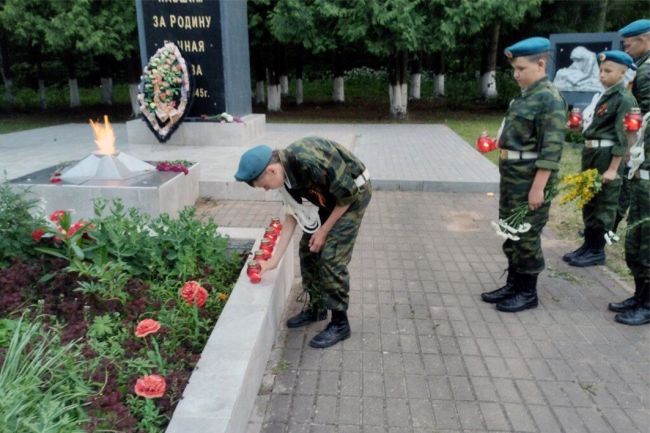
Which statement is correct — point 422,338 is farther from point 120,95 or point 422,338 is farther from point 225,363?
point 120,95

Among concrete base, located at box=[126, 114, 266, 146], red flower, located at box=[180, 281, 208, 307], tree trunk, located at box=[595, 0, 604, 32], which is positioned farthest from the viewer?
tree trunk, located at box=[595, 0, 604, 32]

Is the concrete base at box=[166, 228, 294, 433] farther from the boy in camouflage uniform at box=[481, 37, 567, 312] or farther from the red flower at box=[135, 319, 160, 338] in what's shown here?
the boy in camouflage uniform at box=[481, 37, 567, 312]

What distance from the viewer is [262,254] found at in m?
3.16

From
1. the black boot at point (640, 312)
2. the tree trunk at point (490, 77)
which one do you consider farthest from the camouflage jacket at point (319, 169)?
the tree trunk at point (490, 77)

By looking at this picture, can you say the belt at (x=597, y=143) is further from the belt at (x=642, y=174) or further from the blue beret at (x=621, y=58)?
the belt at (x=642, y=174)

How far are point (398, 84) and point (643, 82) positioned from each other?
12.5 meters

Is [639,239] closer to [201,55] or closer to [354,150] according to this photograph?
[354,150]

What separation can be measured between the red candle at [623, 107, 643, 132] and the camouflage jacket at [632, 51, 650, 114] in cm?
30

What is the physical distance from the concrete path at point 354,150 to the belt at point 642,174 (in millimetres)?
3637

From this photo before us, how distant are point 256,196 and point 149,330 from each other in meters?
4.27

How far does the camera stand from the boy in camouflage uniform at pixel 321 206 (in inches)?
104

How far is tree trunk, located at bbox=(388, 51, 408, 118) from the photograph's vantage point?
15.8 meters

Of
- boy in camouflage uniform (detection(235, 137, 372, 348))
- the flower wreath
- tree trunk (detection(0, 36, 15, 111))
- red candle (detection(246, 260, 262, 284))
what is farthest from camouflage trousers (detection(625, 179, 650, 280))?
tree trunk (detection(0, 36, 15, 111))

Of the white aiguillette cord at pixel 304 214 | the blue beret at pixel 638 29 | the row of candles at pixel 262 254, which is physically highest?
the blue beret at pixel 638 29
